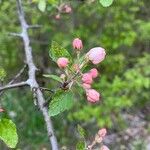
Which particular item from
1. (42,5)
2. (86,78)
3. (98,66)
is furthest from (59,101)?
(98,66)

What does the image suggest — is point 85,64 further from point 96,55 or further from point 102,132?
point 102,132

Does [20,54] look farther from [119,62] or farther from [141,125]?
[141,125]

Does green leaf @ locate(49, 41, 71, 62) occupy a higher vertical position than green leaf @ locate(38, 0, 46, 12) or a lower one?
lower

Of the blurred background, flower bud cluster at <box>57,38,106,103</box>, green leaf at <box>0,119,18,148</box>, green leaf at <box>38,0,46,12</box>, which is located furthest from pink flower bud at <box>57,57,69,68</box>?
the blurred background

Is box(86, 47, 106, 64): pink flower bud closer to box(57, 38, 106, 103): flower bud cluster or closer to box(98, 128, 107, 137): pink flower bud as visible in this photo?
box(57, 38, 106, 103): flower bud cluster

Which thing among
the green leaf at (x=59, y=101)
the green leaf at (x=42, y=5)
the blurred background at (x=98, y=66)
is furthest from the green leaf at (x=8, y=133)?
the blurred background at (x=98, y=66)

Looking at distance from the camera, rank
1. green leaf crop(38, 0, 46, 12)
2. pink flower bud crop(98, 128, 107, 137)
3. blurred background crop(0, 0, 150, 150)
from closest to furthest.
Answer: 1. pink flower bud crop(98, 128, 107, 137)
2. green leaf crop(38, 0, 46, 12)
3. blurred background crop(0, 0, 150, 150)

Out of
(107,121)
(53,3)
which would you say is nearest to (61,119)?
(107,121)
